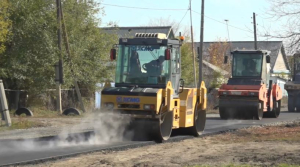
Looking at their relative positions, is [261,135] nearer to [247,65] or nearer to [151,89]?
[151,89]

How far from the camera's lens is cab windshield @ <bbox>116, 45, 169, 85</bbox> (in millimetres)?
16562

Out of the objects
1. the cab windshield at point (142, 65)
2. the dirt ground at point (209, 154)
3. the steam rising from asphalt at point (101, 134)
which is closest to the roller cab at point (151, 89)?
the cab windshield at point (142, 65)

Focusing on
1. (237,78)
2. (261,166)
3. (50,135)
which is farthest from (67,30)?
(261,166)

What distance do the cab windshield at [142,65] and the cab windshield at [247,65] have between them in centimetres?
Answer: 1286

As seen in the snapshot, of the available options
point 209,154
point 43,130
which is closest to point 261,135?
point 209,154

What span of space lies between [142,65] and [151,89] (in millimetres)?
1018

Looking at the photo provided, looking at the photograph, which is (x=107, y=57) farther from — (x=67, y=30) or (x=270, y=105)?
(x=270, y=105)

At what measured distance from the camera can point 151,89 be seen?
52.5ft

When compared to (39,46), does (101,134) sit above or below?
below

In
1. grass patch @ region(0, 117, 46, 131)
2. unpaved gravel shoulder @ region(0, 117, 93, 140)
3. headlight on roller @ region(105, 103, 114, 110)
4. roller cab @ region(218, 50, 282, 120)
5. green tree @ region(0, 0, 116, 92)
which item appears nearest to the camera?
headlight on roller @ region(105, 103, 114, 110)

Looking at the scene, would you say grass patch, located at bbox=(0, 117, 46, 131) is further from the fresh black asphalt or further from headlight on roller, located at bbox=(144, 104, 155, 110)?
headlight on roller, located at bbox=(144, 104, 155, 110)

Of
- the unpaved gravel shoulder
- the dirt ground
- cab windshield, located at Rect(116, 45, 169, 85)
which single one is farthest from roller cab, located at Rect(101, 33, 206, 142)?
the unpaved gravel shoulder

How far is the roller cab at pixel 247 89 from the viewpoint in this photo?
2736cm

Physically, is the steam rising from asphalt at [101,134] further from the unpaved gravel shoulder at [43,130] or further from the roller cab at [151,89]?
the unpaved gravel shoulder at [43,130]
